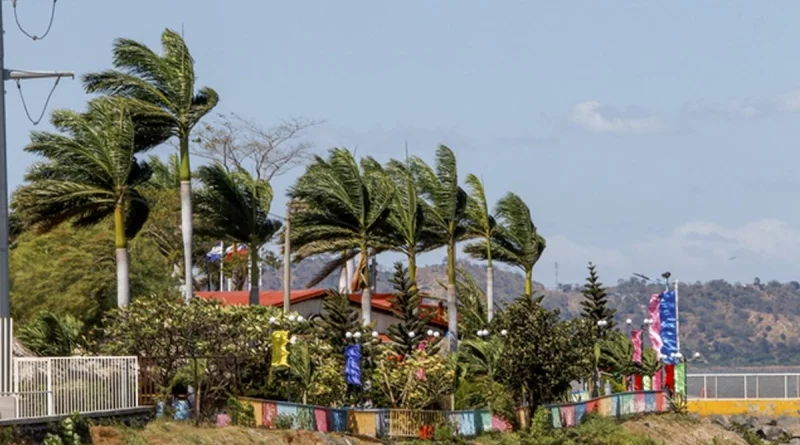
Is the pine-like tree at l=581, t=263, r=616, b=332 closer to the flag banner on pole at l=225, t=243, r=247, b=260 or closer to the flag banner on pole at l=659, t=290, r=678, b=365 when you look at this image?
the flag banner on pole at l=659, t=290, r=678, b=365

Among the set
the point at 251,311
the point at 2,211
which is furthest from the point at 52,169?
the point at 2,211

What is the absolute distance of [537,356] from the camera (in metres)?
58.5

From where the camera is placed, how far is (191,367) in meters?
49.1

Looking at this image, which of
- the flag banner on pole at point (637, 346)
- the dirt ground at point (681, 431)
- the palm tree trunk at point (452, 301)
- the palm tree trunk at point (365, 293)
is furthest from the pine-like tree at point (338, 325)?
the flag banner on pole at point (637, 346)

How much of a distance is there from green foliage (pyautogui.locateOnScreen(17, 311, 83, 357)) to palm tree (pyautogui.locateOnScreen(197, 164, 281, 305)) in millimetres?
9869

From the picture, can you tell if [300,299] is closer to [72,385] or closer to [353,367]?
[353,367]

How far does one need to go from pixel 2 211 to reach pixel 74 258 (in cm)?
3370

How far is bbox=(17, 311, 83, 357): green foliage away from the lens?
5462cm

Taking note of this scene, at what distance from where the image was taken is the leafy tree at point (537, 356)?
58.5 meters

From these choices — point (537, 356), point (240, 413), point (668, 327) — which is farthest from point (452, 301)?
point (240, 413)

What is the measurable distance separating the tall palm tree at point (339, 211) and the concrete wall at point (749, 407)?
85.6 feet

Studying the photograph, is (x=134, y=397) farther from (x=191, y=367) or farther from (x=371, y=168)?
(x=371, y=168)

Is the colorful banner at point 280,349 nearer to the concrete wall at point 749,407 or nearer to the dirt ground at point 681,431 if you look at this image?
the dirt ground at point 681,431

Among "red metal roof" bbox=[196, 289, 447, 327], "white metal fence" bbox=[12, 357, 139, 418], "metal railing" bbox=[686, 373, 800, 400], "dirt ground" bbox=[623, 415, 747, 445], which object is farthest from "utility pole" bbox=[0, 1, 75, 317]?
"metal railing" bbox=[686, 373, 800, 400]
